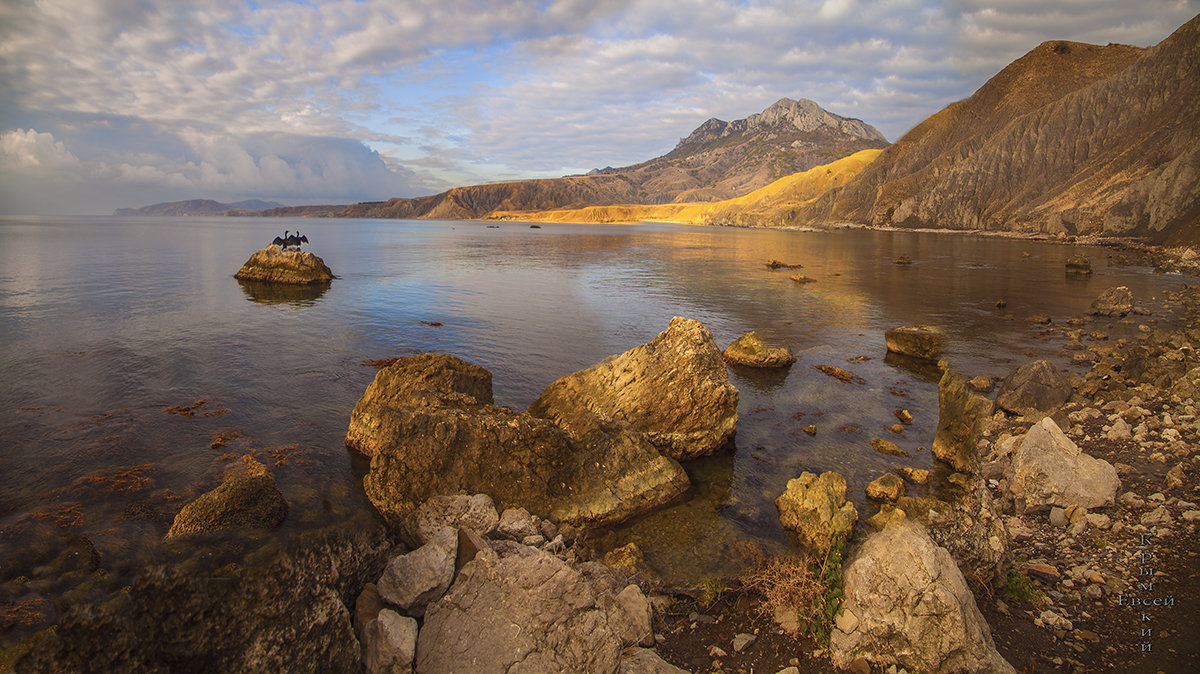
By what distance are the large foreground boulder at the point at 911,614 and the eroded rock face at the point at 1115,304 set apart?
3023 centimetres

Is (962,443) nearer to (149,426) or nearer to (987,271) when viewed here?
(149,426)

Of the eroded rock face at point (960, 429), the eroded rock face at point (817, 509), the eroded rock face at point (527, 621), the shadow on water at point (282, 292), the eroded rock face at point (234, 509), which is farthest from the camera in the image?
the shadow on water at point (282, 292)

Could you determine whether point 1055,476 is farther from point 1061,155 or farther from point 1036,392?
point 1061,155

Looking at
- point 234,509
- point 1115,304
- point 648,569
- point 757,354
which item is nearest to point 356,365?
point 234,509

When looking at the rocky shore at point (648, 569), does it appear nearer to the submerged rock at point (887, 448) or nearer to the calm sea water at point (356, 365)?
the submerged rock at point (887, 448)

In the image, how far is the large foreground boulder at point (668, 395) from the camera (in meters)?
12.1

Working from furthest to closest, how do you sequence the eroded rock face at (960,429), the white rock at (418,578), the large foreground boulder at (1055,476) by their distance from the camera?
the eroded rock face at (960,429) → the large foreground boulder at (1055,476) → the white rock at (418,578)

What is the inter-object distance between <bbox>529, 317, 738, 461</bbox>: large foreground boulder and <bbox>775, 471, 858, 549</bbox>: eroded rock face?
282 centimetres

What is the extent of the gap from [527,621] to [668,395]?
6946mm

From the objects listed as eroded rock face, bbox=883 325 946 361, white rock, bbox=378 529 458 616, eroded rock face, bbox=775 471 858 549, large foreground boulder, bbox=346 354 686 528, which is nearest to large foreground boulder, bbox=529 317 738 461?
large foreground boulder, bbox=346 354 686 528

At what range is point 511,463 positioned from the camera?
9.16 meters

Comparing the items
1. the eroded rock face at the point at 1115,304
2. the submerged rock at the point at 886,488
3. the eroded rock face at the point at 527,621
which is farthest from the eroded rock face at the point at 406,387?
the eroded rock face at the point at 1115,304

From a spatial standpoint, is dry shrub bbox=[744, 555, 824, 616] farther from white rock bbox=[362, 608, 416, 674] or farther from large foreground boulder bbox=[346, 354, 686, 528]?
white rock bbox=[362, 608, 416, 674]

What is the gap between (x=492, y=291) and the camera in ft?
124
